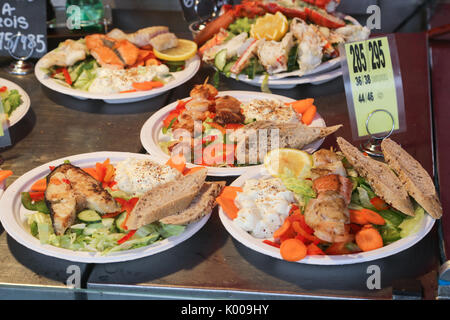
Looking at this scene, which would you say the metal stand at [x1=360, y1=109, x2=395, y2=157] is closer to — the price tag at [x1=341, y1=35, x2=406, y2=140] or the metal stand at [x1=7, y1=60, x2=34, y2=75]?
the price tag at [x1=341, y1=35, x2=406, y2=140]

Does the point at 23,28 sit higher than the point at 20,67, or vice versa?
the point at 23,28

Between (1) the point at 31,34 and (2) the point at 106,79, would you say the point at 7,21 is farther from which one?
(2) the point at 106,79

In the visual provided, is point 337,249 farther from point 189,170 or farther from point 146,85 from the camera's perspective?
point 146,85

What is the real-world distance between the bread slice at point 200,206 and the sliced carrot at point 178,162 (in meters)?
0.19

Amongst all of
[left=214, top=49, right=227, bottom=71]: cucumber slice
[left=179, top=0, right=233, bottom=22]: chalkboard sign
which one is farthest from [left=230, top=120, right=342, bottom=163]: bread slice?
[left=179, top=0, right=233, bottom=22]: chalkboard sign

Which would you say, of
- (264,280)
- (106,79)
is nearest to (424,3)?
(106,79)

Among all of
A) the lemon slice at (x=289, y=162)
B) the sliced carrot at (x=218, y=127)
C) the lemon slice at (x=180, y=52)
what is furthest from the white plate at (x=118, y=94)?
the lemon slice at (x=289, y=162)

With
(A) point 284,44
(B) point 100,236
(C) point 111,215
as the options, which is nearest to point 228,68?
(A) point 284,44

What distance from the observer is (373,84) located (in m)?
2.01

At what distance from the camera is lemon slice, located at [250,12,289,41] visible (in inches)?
111

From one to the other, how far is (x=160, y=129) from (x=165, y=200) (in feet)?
2.45

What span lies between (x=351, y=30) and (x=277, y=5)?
0.44 metres

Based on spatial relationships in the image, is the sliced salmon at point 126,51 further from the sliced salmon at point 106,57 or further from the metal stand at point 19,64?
the metal stand at point 19,64

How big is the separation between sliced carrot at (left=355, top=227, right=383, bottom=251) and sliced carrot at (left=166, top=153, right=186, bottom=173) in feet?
2.29
